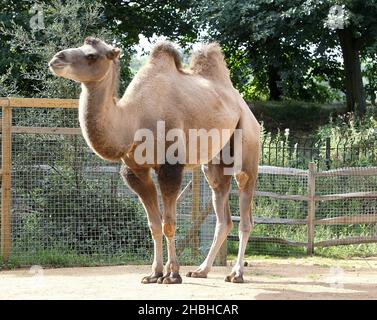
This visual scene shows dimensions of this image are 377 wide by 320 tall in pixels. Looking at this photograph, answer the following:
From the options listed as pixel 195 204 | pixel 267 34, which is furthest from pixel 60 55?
pixel 267 34

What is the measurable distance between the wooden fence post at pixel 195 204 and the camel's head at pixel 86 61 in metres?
3.70

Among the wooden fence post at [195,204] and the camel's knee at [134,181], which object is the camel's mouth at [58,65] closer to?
the camel's knee at [134,181]

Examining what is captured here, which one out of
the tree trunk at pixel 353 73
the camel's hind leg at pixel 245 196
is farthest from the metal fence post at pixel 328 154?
the camel's hind leg at pixel 245 196

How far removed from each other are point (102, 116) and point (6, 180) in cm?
334

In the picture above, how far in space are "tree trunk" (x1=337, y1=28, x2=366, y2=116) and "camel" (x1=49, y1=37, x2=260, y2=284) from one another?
10.7 metres

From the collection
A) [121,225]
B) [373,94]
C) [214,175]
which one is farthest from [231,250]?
[373,94]

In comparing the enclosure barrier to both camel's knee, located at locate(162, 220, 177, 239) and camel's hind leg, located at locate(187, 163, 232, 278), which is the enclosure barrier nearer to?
camel's hind leg, located at locate(187, 163, 232, 278)

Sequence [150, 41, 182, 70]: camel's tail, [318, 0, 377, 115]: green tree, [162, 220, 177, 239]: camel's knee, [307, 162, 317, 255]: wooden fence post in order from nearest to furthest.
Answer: [162, 220, 177, 239]: camel's knee, [150, 41, 182, 70]: camel's tail, [307, 162, 317, 255]: wooden fence post, [318, 0, 377, 115]: green tree

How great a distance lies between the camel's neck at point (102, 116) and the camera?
278 inches

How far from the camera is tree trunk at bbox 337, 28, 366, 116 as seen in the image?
19.5 m

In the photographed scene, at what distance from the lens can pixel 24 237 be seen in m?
10.1

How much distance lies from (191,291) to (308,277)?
7.56 ft

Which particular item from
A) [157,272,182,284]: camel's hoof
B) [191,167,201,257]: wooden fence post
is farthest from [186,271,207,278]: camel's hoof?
[191,167,201,257]: wooden fence post

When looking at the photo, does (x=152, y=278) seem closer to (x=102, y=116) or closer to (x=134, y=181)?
(x=134, y=181)
